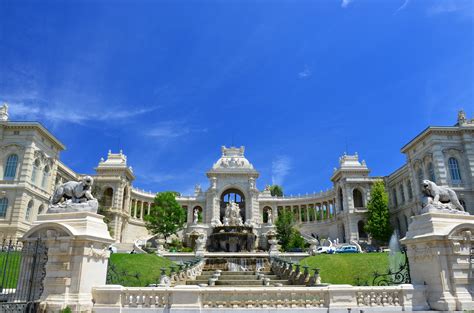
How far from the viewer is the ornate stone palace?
47250 millimetres

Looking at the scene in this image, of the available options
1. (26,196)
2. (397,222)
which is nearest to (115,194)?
(26,196)

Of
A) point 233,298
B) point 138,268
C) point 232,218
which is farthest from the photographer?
point 232,218

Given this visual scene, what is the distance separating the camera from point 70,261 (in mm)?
12094

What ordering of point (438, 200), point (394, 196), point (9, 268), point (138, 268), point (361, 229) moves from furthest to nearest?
point (394, 196), point (361, 229), point (138, 268), point (438, 200), point (9, 268)

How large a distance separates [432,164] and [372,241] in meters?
18.8

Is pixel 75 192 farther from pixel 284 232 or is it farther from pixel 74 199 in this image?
pixel 284 232

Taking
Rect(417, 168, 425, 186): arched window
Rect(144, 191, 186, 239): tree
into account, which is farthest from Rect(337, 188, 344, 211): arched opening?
Rect(144, 191, 186, 239): tree

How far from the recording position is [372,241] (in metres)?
61.5

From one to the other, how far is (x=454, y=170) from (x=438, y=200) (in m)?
41.9

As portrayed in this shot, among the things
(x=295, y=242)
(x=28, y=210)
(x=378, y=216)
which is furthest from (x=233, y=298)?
(x=378, y=216)

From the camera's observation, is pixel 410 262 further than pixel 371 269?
No

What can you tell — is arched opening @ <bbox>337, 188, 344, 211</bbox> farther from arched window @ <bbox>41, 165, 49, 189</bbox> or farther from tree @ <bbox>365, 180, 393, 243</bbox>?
arched window @ <bbox>41, 165, 49, 189</bbox>

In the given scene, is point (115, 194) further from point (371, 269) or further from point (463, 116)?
point (463, 116)

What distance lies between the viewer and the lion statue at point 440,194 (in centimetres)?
1394
